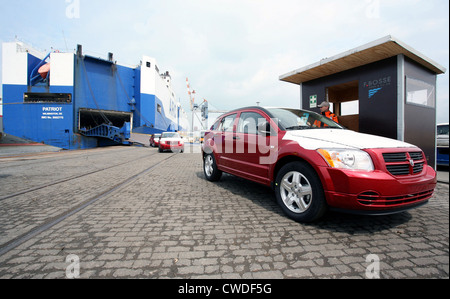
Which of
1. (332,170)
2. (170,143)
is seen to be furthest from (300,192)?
(170,143)

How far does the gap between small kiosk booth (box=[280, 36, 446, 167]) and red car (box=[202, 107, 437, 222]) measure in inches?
120

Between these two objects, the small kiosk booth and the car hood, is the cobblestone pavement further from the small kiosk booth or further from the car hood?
the small kiosk booth

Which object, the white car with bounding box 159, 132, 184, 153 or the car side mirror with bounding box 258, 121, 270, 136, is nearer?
the car side mirror with bounding box 258, 121, 270, 136

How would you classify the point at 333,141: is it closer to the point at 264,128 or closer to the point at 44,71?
the point at 264,128

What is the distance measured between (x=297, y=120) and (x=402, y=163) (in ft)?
5.10

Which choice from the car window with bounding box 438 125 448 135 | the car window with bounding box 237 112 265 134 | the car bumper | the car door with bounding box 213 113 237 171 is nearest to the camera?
the car bumper

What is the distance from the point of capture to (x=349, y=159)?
7.42 feet

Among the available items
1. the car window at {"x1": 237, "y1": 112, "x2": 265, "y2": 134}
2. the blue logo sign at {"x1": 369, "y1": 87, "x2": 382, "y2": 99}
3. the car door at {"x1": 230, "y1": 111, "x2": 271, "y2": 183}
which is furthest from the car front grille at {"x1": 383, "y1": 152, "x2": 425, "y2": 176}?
the blue logo sign at {"x1": 369, "y1": 87, "x2": 382, "y2": 99}

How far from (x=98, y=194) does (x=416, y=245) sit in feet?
15.7

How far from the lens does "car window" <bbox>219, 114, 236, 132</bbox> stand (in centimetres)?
444

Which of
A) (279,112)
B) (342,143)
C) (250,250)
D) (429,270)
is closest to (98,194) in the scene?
(250,250)

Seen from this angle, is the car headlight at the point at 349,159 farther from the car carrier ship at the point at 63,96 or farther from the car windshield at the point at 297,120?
the car carrier ship at the point at 63,96

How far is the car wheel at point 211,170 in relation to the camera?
4945mm

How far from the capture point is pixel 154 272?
163 cm
